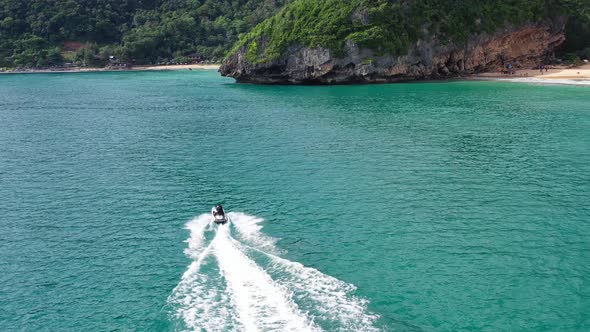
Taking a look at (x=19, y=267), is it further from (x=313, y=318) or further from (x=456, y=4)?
(x=456, y=4)

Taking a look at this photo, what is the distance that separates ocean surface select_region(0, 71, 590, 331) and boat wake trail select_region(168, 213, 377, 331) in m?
0.09

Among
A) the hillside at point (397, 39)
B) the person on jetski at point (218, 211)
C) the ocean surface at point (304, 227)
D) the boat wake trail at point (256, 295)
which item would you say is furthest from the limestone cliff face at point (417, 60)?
the boat wake trail at point (256, 295)

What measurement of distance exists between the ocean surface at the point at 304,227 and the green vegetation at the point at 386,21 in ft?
127

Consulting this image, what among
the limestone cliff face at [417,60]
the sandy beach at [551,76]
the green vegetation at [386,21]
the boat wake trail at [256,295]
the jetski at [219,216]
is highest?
the green vegetation at [386,21]

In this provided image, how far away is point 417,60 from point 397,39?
6.31m

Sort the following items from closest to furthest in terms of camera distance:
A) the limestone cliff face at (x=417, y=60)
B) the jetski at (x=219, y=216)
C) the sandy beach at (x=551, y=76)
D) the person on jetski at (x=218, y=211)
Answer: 1. the jetski at (x=219, y=216)
2. the person on jetski at (x=218, y=211)
3. the sandy beach at (x=551, y=76)
4. the limestone cliff face at (x=417, y=60)

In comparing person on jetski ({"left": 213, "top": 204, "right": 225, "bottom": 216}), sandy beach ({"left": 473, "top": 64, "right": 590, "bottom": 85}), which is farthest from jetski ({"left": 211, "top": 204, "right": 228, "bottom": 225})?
sandy beach ({"left": 473, "top": 64, "right": 590, "bottom": 85})

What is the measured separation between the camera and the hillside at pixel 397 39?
321 ft

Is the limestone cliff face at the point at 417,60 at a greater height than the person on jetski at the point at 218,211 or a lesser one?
greater

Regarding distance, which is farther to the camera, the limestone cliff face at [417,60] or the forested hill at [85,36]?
the forested hill at [85,36]

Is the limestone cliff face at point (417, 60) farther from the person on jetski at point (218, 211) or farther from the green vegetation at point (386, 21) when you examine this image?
the person on jetski at point (218, 211)

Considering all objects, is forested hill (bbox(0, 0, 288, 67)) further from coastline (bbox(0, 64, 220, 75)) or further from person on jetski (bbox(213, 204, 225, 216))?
person on jetski (bbox(213, 204, 225, 216))

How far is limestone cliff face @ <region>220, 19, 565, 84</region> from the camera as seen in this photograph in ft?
324

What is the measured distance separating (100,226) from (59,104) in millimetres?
69721
